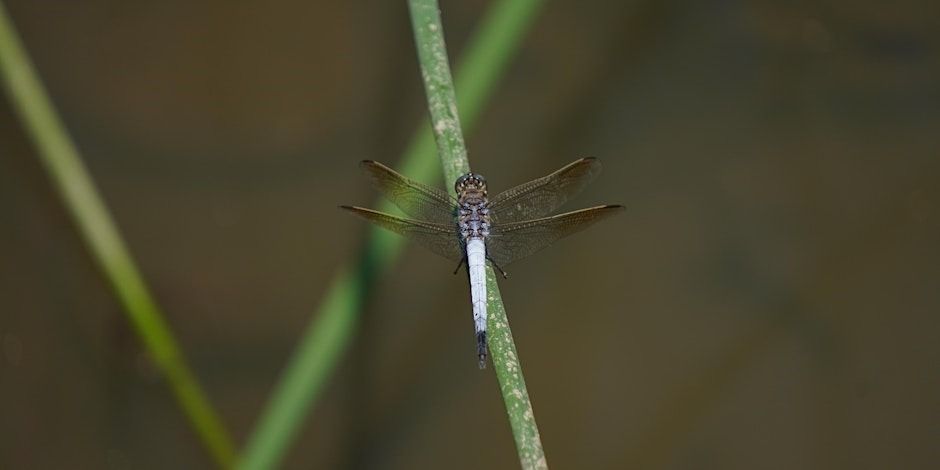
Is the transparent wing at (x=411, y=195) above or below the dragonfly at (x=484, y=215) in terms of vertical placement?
above

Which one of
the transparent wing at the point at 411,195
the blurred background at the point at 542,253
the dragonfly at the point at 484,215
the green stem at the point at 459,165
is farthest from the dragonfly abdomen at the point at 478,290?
the blurred background at the point at 542,253

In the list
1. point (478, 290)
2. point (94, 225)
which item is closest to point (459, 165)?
point (478, 290)

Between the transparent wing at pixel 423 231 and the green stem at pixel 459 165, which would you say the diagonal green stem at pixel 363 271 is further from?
the green stem at pixel 459 165

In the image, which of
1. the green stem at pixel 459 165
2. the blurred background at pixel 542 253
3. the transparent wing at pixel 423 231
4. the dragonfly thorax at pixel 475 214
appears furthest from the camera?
the blurred background at pixel 542 253

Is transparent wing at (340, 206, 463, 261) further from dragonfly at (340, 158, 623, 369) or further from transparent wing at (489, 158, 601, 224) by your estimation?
transparent wing at (489, 158, 601, 224)

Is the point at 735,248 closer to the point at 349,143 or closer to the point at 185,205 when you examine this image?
the point at 349,143

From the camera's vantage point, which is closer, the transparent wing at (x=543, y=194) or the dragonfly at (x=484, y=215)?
the dragonfly at (x=484, y=215)

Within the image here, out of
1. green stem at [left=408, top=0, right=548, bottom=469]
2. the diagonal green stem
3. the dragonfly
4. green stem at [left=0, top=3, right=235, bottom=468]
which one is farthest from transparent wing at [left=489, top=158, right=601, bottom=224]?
green stem at [left=0, top=3, right=235, bottom=468]
